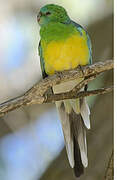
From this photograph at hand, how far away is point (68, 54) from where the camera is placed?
0.98 metres

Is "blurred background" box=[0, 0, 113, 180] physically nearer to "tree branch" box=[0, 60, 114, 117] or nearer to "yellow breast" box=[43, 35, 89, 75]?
"yellow breast" box=[43, 35, 89, 75]

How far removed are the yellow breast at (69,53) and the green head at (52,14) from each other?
6cm

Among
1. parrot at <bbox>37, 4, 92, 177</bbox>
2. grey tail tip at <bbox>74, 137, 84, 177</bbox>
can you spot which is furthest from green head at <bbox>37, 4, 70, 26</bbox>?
grey tail tip at <bbox>74, 137, 84, 177</bbox>

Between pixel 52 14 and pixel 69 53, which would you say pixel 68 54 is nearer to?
pixel 69 53

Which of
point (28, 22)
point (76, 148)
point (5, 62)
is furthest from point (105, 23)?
point (76, 148)

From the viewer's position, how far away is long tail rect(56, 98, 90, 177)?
3.07 ft

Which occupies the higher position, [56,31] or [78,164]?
[56,31]

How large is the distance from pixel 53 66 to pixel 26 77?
0.30 metres

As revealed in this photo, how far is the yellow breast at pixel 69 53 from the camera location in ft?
3.21

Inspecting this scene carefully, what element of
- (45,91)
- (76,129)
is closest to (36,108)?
(76,129)

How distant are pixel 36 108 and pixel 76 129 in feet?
1.16

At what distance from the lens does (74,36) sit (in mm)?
980

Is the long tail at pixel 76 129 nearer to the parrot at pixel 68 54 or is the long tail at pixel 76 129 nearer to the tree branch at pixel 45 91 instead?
the parrot at pixel 68 54

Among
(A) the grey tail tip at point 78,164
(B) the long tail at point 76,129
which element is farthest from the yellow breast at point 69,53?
(A) the grey tail tip at point 78,164
